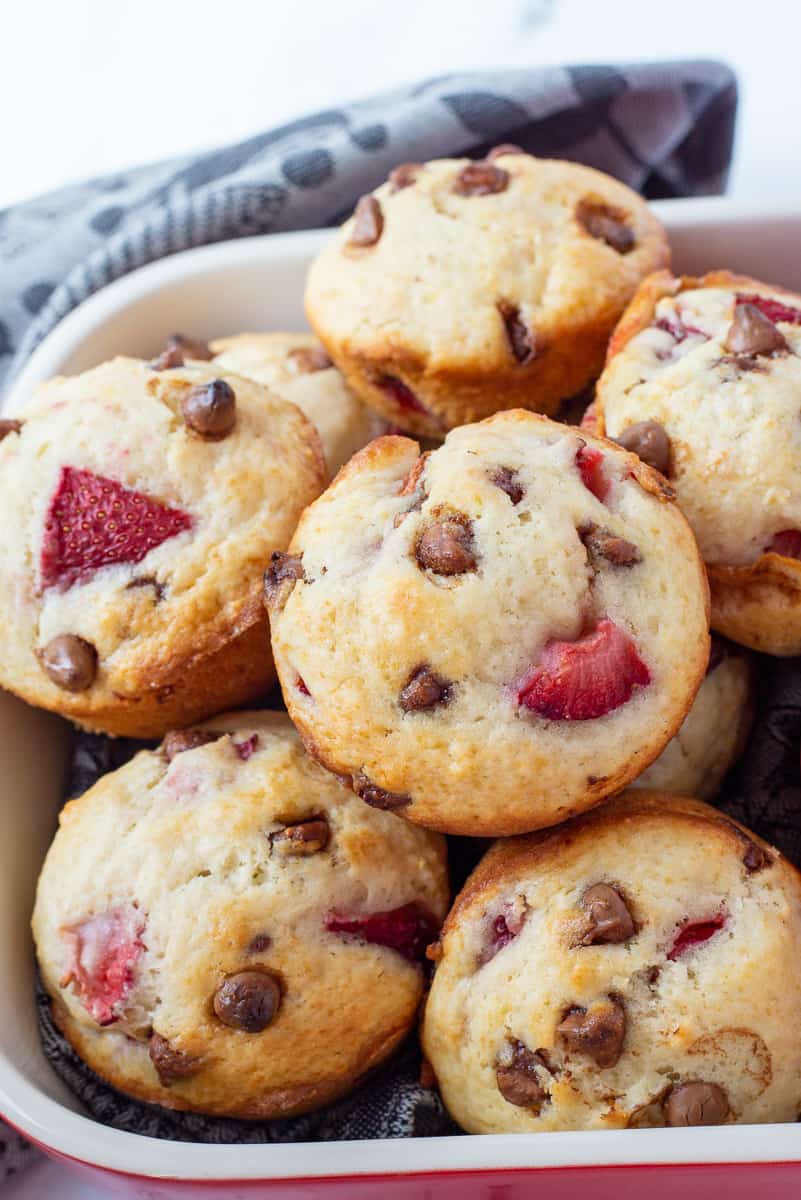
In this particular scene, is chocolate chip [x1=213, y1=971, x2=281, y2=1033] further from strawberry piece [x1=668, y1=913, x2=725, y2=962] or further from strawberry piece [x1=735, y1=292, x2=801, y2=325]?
strawberry piece [x1=735, y1=292, x2=801, y2=325]

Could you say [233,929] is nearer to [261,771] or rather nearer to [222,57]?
[261,771]

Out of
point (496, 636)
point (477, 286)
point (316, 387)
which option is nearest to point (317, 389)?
point (316, 387)

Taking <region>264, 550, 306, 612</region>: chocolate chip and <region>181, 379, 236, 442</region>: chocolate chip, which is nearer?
<region>264, 550, 306, 612</region>: chocolate chip

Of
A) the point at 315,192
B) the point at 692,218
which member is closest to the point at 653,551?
the point at 692,218

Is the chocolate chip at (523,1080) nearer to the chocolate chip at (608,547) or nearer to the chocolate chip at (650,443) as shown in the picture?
the chocolate chip at (608,547)

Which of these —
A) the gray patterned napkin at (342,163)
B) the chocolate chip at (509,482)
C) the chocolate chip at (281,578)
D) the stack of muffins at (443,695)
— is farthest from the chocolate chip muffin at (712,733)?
the gray patterned napkin at (342,163)

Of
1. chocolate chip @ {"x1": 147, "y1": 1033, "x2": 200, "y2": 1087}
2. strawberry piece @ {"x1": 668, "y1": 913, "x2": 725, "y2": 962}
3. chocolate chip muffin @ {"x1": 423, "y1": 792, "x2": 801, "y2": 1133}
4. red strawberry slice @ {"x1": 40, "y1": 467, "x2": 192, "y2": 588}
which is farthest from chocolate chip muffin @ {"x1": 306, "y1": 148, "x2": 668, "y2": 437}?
chocolate chip @ {"x1": 147, "y1": 1033, "x2": 200, "y2": 1087}

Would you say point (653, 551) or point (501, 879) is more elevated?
point (653, 551)
